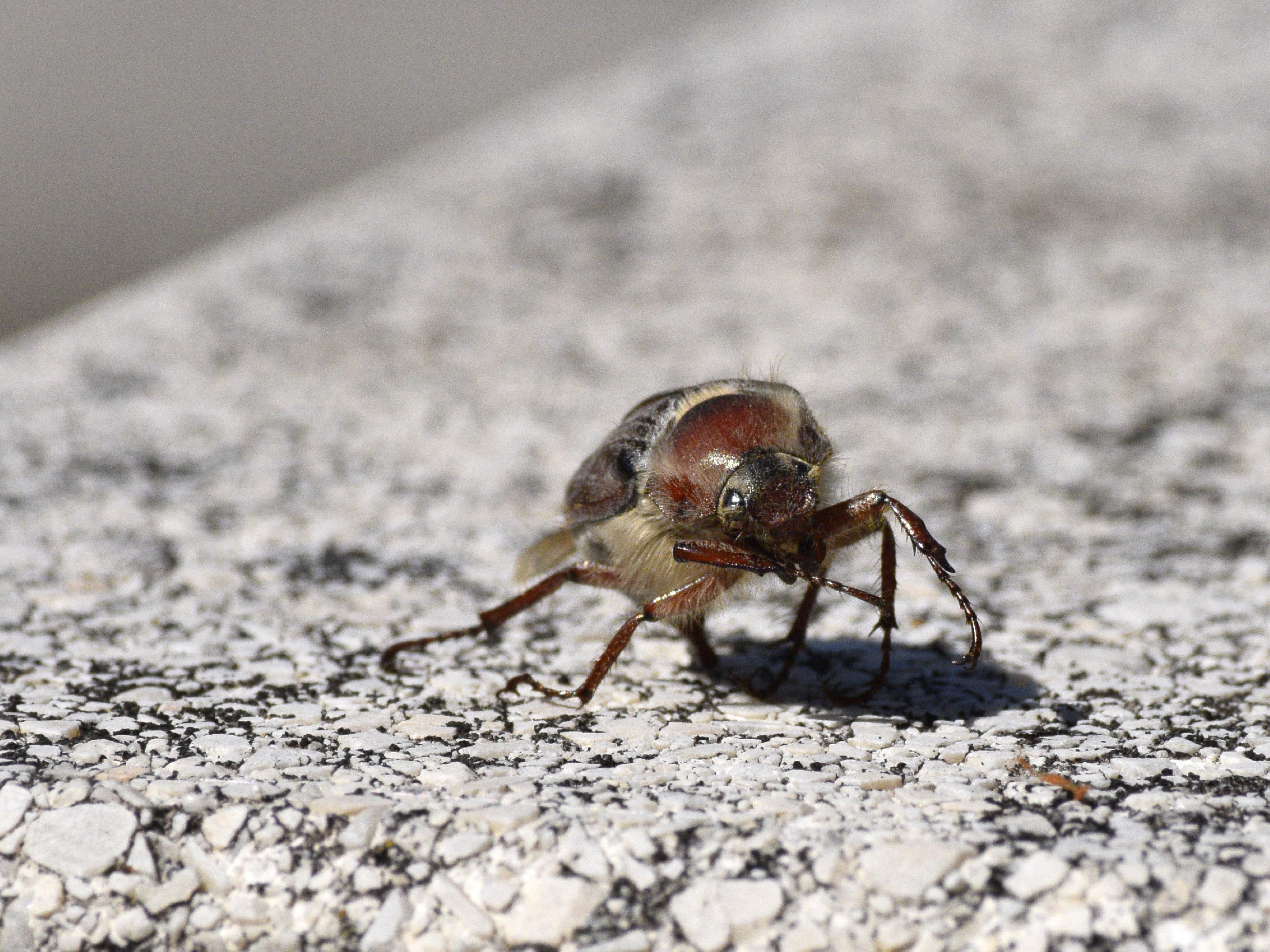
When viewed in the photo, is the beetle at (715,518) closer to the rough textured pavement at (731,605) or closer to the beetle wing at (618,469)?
the beetle wing at (618,469)

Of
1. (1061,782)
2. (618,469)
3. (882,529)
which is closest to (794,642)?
(882,529)

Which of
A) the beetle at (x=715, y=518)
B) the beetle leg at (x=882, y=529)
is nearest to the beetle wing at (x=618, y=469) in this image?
the beetle at (x=715, y=518)

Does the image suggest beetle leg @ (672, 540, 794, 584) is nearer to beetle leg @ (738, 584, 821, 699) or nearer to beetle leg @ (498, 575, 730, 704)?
beetle leg @ (498, 575, 730, 704)

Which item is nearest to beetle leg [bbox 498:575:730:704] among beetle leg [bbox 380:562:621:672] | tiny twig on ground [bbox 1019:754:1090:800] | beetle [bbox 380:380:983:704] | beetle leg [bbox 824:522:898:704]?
beetle [bbox 380:380:983:704]

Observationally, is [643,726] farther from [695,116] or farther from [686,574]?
[695,116]

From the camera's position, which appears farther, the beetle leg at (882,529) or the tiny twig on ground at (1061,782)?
the beetle leg at (882,529)

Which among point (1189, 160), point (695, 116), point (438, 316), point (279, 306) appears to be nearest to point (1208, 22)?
point (1189, 160)
